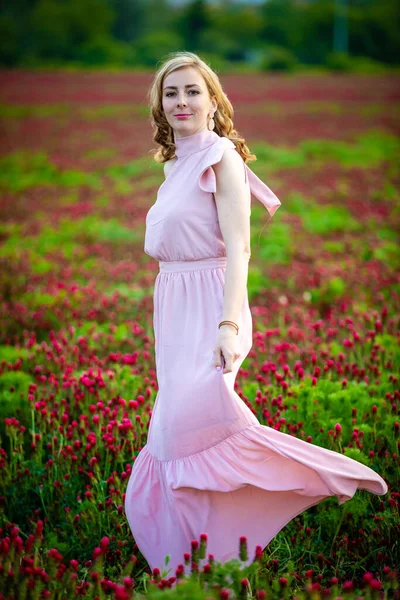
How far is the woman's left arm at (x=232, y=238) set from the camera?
2.60m

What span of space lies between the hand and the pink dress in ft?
0.17

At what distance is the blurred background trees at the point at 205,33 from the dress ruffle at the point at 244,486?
49.8m

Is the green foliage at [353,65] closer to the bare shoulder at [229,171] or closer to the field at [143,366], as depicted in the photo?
the field at [143,366]

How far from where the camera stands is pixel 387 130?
880 inches

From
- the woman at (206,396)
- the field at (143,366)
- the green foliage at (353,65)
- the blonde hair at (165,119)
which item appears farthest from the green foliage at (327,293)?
the green foliage at (353,65)

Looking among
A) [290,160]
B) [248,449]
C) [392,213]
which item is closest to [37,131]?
[290,160]

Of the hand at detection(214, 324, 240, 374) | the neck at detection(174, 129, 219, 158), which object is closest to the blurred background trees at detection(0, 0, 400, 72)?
the neck at detection(174, 129, 219, 158)

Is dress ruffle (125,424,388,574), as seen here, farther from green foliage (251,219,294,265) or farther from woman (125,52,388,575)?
green foliage (251,219,294,265)

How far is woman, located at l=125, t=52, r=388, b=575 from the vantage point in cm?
264

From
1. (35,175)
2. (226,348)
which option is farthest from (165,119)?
(35,175)

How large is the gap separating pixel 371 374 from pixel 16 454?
2.37 meters

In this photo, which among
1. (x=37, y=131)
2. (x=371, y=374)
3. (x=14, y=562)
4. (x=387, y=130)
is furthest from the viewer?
(x=37, y=131)

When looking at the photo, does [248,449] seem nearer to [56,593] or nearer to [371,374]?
[56,593]

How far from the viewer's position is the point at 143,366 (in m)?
5.20
